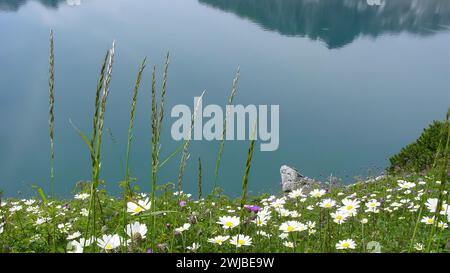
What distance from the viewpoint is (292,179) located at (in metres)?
17.6

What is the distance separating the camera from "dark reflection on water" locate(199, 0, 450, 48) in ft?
445

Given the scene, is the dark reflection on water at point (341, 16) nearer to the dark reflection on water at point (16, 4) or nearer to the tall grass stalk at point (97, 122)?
the dark reflection on water at point (16, 4)

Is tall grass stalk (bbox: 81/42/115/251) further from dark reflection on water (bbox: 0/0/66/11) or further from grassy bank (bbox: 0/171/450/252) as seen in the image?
dark reflection on water (bbox: 0/0/66/11)

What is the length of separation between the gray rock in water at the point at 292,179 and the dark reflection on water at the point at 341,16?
112 metres

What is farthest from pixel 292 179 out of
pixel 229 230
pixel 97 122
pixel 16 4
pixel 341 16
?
pixel 16 4

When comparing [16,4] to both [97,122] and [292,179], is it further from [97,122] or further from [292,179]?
[97,122]

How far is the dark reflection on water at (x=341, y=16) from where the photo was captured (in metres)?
136

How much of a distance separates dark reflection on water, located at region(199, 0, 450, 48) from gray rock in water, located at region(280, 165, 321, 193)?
367 feet

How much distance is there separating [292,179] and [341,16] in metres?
140

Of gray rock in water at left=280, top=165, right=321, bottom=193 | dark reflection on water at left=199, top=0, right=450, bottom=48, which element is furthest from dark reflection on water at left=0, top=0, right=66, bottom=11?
gray rock in water at left=280, top=165, right=321, bottom=193
